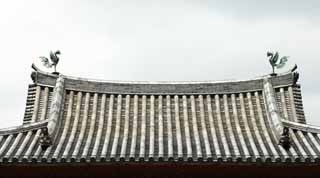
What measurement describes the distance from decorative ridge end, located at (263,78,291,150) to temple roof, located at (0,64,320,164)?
0.07 ft

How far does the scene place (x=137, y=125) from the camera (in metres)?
14.4

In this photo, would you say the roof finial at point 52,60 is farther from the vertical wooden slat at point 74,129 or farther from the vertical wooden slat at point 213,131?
the vertical wooden slat at point 213,131

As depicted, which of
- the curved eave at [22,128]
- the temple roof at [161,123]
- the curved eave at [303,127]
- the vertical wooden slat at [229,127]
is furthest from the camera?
the curved eave at [303,127]

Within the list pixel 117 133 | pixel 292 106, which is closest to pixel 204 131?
pixel 117 133

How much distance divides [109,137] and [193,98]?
12.1 ft

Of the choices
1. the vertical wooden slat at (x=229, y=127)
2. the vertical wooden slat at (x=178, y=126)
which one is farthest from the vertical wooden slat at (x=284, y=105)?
the vertical wooden slat at (x=178, y=126)

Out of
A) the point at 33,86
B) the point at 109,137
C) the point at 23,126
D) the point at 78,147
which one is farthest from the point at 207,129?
the point at 33,86

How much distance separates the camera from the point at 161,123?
569 inches

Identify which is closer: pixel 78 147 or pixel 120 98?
pixel 78 147

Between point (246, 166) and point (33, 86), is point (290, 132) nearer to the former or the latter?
point (246, 166)

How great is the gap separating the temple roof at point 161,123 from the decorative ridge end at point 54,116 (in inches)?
1.2

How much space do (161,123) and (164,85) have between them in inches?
86.0

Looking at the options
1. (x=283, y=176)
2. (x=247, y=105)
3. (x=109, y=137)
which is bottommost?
(x=283, y=176)

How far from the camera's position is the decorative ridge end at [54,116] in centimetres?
1186
